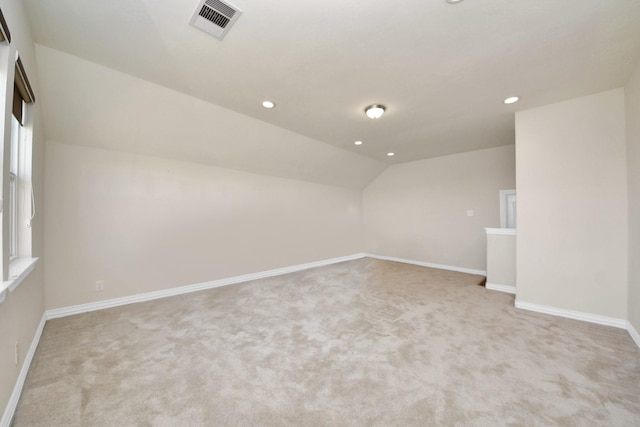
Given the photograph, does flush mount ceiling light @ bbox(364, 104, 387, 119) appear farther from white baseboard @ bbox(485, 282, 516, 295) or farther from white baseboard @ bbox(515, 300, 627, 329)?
white baseboard @ bbox(485, 282, 516, 295)

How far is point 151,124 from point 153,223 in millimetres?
1422

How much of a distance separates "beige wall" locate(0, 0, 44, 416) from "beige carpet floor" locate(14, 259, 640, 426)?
9.6 inches

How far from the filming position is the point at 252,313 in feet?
9.94

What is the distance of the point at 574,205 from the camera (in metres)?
2.83

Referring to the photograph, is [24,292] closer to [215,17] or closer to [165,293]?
[165,293]

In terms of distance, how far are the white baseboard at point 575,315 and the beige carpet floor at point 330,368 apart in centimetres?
13

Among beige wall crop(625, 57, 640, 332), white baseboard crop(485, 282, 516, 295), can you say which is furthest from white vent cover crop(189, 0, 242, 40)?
white baseboard crop(485, 282, 516, 295)

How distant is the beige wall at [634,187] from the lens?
230cm

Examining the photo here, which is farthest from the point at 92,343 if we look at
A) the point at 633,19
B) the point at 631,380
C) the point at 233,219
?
the point at 633,19

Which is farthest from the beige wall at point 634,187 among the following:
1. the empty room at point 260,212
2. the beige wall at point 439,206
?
the beige wall at point 439,206

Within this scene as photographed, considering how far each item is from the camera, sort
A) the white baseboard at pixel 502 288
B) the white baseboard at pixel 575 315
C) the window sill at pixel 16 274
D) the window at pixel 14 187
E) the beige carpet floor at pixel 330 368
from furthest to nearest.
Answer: the white baseboard at pixel 502 288 → the white baseboard at pixel 575 315 → the window at pixel 14 187 → the beige carpet floor at pixel 330 368 → the window sill at pixel 16 274

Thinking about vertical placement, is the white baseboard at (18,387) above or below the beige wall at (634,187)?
below

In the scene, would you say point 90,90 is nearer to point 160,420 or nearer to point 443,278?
point 160,420

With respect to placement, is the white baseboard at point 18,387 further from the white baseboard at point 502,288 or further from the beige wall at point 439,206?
the beige wall at point 439,206
